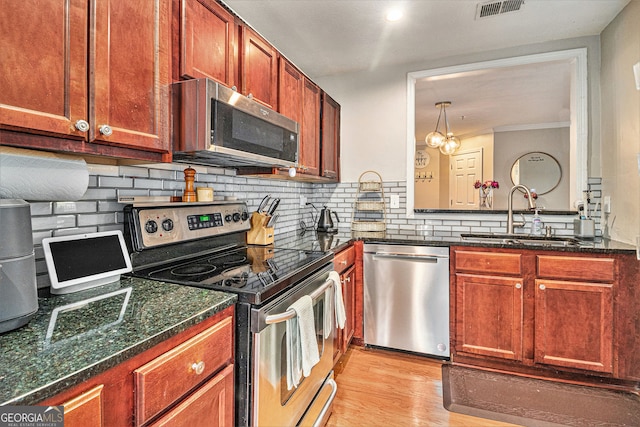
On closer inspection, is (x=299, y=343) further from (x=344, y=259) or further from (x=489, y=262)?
(x=489, y=262)

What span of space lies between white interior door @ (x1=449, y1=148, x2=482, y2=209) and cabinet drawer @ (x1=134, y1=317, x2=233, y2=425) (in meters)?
5.31

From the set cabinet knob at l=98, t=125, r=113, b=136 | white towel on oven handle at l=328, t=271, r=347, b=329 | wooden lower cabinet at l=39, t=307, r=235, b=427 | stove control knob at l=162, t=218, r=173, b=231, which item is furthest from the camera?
white towel on oven handle at l=328, t=271, r=347, b=329

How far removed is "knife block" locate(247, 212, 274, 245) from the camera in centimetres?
211

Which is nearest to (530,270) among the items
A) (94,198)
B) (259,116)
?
(259,116)

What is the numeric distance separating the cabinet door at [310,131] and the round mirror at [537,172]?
4015mm

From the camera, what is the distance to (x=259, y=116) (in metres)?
1.59

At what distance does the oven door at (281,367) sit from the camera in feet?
3.62

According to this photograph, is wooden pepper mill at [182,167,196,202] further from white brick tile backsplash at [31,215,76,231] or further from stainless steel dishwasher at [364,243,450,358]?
stainless steel dishwasher at [364,243,450,358]

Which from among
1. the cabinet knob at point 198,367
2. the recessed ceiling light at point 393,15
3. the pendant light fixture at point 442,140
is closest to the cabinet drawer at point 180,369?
the cabinet knob at point 198,367

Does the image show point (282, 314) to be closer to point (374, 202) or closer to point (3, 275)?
point (3, 275)

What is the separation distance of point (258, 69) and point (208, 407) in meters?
1.62

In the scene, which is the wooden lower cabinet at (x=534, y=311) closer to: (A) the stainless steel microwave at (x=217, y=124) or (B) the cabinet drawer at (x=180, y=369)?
(A) the stainless steel microwave at (x=217, y=124)

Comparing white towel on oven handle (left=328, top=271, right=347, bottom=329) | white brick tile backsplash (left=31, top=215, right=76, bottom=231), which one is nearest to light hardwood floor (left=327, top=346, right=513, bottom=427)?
white towel on oven handle (left=328, top=271, right=347, bottom=329)

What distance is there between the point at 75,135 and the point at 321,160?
195 cm
